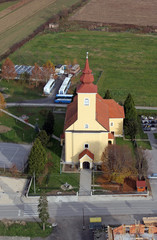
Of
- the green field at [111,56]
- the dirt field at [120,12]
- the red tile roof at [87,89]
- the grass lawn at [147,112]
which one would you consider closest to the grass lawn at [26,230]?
the red tile roof at [87,89]

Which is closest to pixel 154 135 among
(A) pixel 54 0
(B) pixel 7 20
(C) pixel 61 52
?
(C) pixel 61 52

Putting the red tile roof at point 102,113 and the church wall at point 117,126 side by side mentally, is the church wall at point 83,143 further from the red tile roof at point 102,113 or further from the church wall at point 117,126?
the church wall at point 117,126

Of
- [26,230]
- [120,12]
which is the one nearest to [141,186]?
[26,230]

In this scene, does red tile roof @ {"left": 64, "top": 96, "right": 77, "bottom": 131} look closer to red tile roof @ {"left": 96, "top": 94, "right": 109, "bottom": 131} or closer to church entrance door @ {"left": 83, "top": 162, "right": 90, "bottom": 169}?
red tile roof @ {"left": 96, "top": 94, "right": 109, "bottom": 131}

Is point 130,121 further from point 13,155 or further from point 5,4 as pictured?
point 5,4

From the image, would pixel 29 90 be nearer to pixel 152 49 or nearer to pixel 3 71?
pixel 3 71

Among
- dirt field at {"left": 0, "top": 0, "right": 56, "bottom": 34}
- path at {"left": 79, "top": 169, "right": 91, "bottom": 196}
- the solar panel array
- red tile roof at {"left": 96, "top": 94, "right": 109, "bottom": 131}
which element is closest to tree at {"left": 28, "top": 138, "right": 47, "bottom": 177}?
path at {"left": 79, "top": 169, "right": 91, "bottom": 196}
